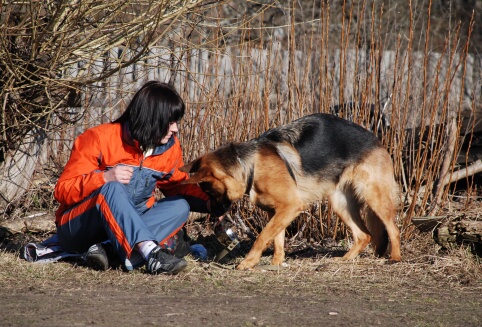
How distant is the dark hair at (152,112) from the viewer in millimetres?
4242

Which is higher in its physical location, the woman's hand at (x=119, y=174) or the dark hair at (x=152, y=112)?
the dark hair at (x=152, y=112)

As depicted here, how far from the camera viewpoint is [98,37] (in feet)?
18.5

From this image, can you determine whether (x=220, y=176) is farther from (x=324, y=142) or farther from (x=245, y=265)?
(x=324, y=142)

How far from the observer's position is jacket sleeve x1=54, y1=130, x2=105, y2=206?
4.34 m

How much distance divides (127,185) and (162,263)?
70 cm

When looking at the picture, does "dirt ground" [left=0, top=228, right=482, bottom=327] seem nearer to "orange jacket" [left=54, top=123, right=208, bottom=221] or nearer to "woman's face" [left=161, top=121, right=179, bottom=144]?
"orange jacket" [left=54, top=123, right=208, bottom=221]

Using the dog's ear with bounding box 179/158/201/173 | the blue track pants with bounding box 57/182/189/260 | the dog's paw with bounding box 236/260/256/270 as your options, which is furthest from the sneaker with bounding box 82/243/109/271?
the dog's paw with bounding box 236/260/256/270

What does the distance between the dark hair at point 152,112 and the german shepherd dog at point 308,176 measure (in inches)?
21.0

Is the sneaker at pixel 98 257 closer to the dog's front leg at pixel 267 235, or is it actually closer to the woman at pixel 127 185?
the woman at pixel 127 185

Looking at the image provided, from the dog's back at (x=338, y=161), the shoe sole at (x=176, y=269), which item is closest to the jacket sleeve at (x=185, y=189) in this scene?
the dog's back at (x=338, y=161)

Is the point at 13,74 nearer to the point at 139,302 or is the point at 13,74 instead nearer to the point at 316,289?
the point at 139,302

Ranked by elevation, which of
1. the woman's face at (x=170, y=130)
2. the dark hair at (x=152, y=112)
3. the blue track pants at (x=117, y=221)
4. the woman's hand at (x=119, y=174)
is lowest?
the blue track pants at (x=117, y=221)

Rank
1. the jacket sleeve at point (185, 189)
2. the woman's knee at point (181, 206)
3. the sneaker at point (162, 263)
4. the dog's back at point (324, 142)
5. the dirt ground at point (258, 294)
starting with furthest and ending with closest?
the dog's back at point (324, 142)
the jacket sleeve at point (185, 189)
the woman's knee at point (181, 206)
the sneaker at point (162, 263)
the dirt ground at point (258, 294)

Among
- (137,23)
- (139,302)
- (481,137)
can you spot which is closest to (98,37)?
(137,23)
